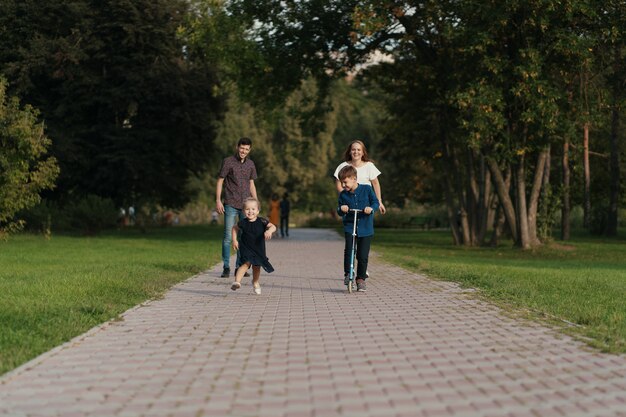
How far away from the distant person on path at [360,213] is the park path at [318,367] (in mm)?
2041

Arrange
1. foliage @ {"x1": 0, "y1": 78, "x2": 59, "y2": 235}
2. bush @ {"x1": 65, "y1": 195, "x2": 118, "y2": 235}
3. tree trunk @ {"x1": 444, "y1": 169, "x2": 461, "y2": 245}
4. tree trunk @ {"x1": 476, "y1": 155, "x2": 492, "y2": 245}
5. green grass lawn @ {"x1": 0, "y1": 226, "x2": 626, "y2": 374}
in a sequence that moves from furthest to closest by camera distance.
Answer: bush @ {"x1": 65, "y1": 195, "x2": 118, "y2": 235} → tree trunk @ {"x1": 444, "y1": 169, "x2": 461, "y2": 245} → tree trunk @ {"x1": 476, "y1": 155, "x2": 492, "y2": 245} → foliage @ {"x1": 0, "y1": 78, "x2": 59, "y2": 235} → green grass lawn @ {"x1": 0, "y1": 226, "x2": 626, "y2": 374}

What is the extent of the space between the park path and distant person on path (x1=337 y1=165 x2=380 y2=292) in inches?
80.4

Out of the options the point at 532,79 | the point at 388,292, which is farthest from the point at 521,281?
the point at 532,79

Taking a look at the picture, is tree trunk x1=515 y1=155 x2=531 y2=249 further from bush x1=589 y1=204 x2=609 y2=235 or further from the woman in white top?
bush x1=589 y1=204 x2=609 y2=235

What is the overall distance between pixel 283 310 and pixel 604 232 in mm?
39211

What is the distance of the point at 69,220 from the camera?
3869cm

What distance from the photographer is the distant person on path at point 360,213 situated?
13031 millimetres

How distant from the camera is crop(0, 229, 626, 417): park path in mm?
5691

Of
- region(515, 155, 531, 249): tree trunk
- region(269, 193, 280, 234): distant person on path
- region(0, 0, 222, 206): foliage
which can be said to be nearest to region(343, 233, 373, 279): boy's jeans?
region(515, 155, 531, 249): tree trunk

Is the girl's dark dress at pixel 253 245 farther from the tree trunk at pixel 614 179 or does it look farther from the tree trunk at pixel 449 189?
the tree trunk at pixel 614 179

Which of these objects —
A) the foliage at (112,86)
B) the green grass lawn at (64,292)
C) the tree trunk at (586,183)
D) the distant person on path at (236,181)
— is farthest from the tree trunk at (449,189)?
the distant person on path at (236,181)

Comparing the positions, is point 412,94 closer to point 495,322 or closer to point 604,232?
point 604,232

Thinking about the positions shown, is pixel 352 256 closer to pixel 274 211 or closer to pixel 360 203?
pixel 360 203

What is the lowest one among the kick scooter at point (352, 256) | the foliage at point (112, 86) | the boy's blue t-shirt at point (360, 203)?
the kick scooter at point (352, 256)
